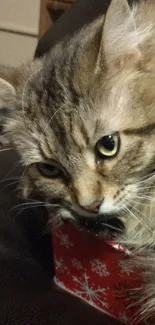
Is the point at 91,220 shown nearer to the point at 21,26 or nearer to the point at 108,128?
the point at 108,128

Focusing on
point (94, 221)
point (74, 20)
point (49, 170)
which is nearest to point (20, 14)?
point (74, 20)

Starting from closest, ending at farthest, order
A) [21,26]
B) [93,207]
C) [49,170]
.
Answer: [93,207] < [49,170] < [21,26]

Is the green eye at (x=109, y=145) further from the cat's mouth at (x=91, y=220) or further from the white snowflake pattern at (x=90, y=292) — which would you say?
the white snowflake pattern at (x=90, y=292)

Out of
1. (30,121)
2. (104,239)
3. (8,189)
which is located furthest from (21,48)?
(104,239)

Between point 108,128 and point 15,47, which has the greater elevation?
point 15,47


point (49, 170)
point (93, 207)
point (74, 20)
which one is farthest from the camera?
point (74, 20)

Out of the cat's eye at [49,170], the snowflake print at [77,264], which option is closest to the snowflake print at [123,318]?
the snowflake print at [77,264]
